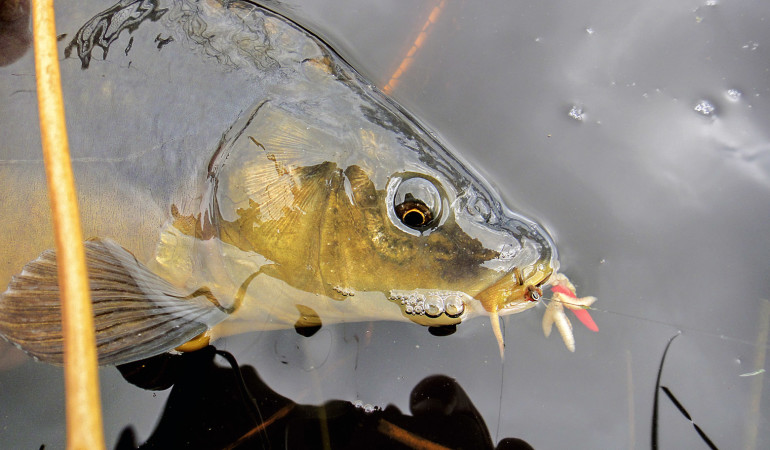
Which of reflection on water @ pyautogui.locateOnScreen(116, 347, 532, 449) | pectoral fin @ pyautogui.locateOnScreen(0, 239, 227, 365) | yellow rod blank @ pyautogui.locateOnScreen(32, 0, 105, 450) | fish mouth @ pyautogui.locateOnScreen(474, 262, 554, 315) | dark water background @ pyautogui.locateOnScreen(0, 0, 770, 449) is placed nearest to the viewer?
yellow rod blank @ pyautogui.locateOnScreen(32, 0, 105, 450)

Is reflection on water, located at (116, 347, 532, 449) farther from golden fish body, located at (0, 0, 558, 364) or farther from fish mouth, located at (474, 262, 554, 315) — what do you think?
fish mouth, located at (474, 262, 554, 315)

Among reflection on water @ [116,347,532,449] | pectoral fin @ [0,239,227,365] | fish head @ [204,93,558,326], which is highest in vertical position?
fish head @ [204,93,558,326]

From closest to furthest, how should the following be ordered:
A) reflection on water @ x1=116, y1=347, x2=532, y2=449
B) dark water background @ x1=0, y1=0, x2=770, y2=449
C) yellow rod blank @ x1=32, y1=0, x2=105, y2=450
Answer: yellow rod blank @ x1=32, y1=0, x2=105, y2=450 → dark water background @ x1=0, y1=0, x2=770, y2=449 → reflection on water @ x1=116, y1=347, x2=532, y2=449

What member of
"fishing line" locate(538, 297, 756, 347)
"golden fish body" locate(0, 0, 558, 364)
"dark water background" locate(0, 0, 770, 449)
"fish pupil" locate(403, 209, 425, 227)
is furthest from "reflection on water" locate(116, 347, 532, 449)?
"fish pupil" locate(403, 209, 425, 227)

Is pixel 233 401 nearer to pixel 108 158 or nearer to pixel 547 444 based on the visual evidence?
pixel 108 158

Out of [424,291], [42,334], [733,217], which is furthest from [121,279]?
[733,217]

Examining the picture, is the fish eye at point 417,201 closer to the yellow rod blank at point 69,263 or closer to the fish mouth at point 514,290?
the fish mouth at point 514,290

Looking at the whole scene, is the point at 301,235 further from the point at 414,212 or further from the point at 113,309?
the point at 113,309

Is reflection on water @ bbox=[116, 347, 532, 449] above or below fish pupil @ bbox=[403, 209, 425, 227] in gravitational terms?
below
